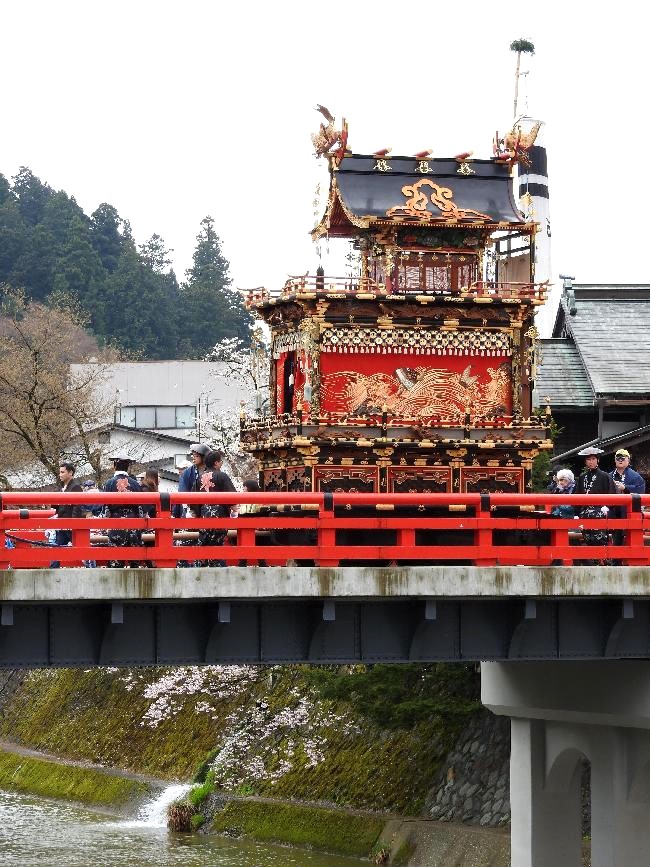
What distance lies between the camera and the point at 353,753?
1826 inches

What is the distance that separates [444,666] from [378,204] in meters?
11.8

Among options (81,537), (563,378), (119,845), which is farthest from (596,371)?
(81,537)

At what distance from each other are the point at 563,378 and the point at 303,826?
1884cm

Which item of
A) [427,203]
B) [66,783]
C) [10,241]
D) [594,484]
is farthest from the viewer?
[10,241]

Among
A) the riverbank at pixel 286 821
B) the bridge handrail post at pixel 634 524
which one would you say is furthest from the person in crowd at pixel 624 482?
the riverbank at pixel 286 821

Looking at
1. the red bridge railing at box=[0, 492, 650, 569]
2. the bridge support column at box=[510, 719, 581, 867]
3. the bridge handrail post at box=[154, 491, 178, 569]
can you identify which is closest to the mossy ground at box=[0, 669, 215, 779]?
the bridge support column at box=[510, 719, 581, 867]

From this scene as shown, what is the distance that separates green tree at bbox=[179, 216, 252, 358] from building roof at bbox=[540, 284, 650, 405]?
72.3m

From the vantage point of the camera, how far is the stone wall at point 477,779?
39.7 meters

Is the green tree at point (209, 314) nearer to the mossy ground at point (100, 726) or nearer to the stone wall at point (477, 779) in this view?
the mossy ground at point (100, 726)

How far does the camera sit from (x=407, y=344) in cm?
3553

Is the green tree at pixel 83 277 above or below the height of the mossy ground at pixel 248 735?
above

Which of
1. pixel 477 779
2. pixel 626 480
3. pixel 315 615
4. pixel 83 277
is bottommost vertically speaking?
pixel 477 779

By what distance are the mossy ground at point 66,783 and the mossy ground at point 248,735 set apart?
110 centimetres

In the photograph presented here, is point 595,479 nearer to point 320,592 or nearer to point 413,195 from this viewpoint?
point 320,592
